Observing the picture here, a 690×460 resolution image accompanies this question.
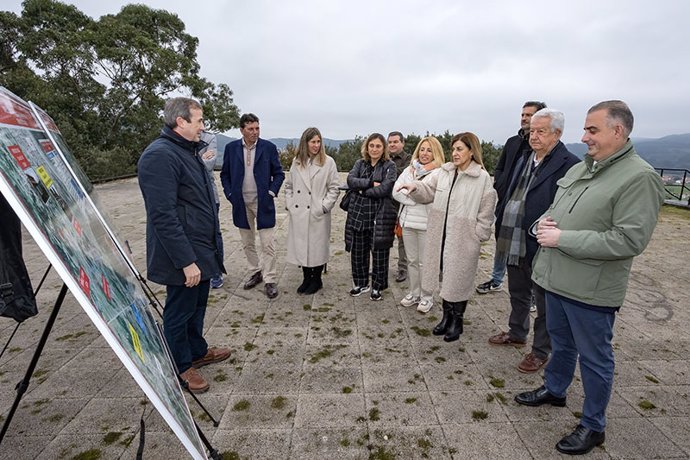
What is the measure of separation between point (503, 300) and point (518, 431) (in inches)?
89.8

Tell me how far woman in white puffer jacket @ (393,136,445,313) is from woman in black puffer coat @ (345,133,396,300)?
0.17 m

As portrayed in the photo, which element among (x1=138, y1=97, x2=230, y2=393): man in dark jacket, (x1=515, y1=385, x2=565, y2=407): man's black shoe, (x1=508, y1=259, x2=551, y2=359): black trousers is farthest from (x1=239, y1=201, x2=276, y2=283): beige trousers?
(x1=515, y1=385, x2=565, y2=407): man's black shoe

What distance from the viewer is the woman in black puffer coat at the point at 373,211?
3977 mm

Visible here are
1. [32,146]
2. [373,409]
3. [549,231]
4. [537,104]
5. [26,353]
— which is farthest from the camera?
[537,104]

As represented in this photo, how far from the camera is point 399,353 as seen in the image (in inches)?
127

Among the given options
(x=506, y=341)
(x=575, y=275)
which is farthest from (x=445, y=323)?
(x=575, y=275)

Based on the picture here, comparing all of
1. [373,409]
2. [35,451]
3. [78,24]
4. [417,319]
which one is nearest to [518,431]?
[373,409]

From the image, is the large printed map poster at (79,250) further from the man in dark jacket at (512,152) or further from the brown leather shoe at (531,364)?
the man in dark jacket at (512,152)

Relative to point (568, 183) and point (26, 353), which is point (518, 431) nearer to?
point (568, 183)

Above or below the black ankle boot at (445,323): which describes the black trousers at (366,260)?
above

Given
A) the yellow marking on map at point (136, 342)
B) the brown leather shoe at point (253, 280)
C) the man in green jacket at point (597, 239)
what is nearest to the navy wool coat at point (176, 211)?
the yellow marking on map at point (136, 342)

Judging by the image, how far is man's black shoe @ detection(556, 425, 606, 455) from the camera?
6.97 ft

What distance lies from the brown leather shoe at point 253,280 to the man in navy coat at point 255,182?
0.92 ft

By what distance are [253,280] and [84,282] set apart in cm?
375
